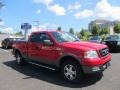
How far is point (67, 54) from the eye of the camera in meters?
7.46

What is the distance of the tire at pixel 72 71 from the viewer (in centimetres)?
725

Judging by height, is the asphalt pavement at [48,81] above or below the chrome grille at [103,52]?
below

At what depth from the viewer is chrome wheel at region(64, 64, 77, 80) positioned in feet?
24.3

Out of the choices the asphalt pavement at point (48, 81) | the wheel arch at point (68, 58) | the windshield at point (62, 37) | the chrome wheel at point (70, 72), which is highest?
the windshield at point (62, 37)

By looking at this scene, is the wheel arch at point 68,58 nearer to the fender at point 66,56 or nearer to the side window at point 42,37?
the fender at point 66,56

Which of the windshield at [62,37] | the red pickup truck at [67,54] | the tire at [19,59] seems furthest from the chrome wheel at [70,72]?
the tire at [19,59]

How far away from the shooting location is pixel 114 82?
7.33 m

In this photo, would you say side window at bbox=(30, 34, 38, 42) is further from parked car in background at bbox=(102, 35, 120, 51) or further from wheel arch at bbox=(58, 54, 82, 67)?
parked car in background at bbox=(102, 35, 120, 51)

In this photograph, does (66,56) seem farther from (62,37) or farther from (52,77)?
(52,77)

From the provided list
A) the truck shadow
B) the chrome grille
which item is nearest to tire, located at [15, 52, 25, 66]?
the truck shadow

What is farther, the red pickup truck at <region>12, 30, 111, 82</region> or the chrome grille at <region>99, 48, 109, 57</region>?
the chrome grille at <region>99, 48, 109, 57</region>

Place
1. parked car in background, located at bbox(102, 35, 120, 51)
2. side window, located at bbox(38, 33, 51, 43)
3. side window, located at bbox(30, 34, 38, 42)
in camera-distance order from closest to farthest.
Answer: side window, located at bbox(38, 33, 51, 43), side window, located at bbox(30, 34, 38, 42), parked car in background, located at bbox(102, 35, 120, 51)

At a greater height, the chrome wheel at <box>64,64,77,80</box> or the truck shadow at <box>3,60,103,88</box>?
the chrome wheel at <box>64,64,77,80</box>

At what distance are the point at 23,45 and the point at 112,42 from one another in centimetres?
904
